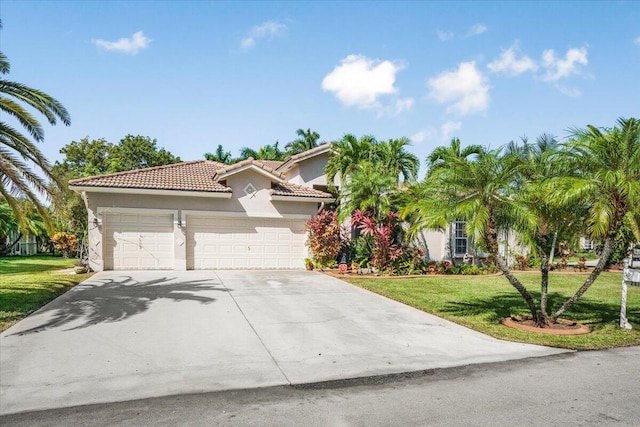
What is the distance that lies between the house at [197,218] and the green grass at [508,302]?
14.2ft

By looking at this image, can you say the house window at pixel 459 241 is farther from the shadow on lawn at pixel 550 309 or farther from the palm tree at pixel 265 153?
the palm tree at pixel 265 153

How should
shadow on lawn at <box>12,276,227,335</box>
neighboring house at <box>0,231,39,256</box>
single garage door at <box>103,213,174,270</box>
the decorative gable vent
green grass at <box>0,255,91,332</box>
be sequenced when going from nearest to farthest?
shadow on lawn at <box>12,276,227,335</box>, green grass at <box>0,255,91,332</box>, single garage door at <box>103,213,174,270</box>, the decorative gable vent, neighboring house at <box>0,231,39,256</box>

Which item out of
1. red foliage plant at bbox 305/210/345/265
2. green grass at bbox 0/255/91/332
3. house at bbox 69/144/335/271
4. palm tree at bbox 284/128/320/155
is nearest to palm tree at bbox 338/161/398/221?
red foliage plant at bbox 305/210/345/265

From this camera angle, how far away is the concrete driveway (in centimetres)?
574

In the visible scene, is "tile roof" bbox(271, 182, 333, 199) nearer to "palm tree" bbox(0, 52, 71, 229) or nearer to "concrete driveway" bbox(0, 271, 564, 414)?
"concrete driveway" bbox(0, 271, 564, 414)

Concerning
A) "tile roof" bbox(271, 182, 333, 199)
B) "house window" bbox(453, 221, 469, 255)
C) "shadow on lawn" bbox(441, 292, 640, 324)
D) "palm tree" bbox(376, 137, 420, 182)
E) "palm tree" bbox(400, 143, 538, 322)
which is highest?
"palm tree" bbox(376, 137, 420, 182)

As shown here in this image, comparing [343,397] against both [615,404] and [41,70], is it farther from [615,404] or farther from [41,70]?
[41,70]

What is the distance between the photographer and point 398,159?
1914 centimetres

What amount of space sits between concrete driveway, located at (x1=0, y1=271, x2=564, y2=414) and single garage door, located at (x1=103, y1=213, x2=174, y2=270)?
14.1 ft

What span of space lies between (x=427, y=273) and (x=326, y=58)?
32.3 feet

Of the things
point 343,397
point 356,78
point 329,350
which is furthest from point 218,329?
point 356,78

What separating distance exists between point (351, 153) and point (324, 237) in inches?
156

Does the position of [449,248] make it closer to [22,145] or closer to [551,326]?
[551,326]

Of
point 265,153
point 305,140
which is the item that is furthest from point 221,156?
point 305,140
